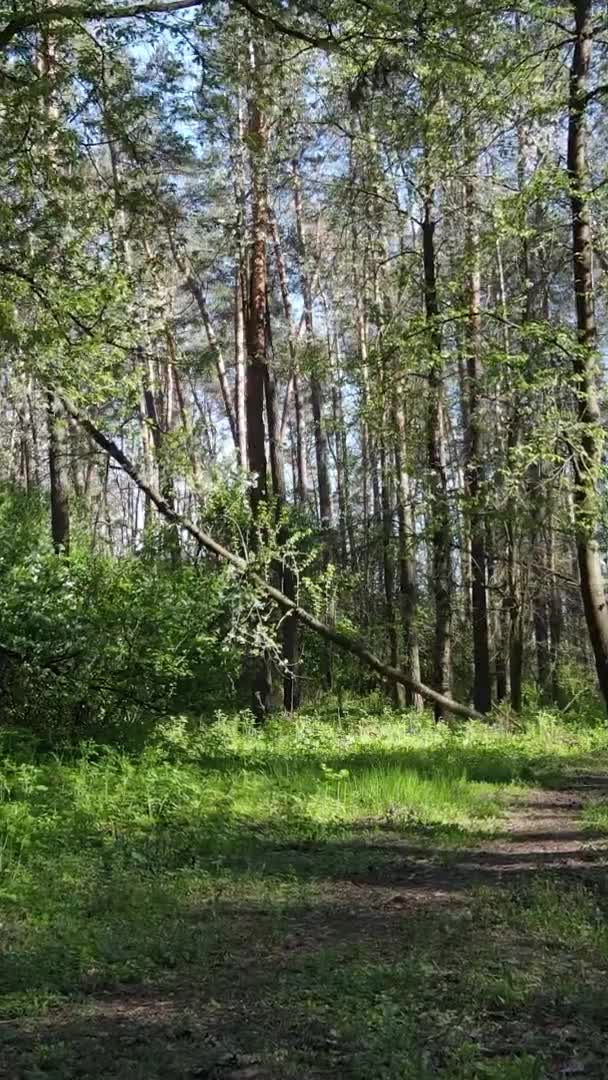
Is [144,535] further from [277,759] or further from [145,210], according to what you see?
[145,210]

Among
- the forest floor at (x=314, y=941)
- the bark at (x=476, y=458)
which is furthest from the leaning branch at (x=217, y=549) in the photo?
the forest floor at (x=314, y=941)

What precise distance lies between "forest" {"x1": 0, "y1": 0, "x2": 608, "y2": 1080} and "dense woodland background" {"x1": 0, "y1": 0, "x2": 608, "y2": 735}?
59 millimetres

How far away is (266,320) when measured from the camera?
46.9 feet

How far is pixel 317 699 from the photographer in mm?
19062

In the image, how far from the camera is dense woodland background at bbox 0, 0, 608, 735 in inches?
275

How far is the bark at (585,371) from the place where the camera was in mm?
9750

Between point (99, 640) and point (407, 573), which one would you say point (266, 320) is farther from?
point (99, 640)

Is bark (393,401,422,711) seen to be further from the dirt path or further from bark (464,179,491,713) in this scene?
the dirt path

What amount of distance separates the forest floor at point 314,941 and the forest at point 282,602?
2cm

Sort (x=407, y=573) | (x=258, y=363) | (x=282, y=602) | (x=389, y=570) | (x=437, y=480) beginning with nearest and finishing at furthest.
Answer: (x=282, y=602) → (x=437, y=480) → (x=258, y=363) → (x=407, y=573) → (x=389, y=570)

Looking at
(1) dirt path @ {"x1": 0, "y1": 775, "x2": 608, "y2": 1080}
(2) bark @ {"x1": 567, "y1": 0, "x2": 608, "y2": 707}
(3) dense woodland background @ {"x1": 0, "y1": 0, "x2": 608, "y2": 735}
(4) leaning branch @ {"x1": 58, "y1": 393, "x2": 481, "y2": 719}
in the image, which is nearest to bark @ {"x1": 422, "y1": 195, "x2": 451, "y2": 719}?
(3) dense woodland background @ {"x1": 0, "y1": 0, "x2": 608, "y2": 735}

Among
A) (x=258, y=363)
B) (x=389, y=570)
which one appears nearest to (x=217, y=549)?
(x=258, y=363)

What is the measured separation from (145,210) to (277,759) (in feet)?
18.3

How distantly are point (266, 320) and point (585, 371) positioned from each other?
235 inches
